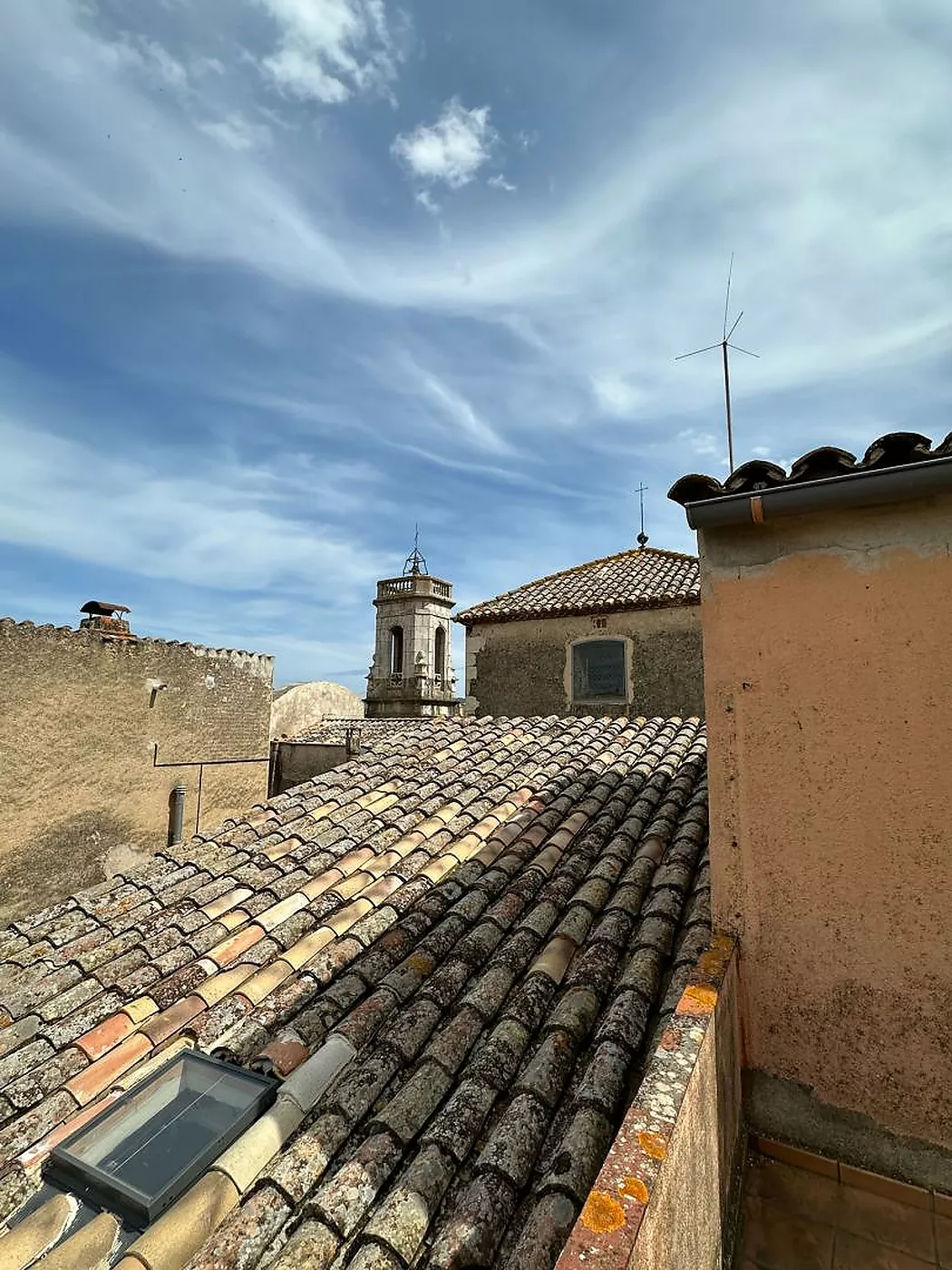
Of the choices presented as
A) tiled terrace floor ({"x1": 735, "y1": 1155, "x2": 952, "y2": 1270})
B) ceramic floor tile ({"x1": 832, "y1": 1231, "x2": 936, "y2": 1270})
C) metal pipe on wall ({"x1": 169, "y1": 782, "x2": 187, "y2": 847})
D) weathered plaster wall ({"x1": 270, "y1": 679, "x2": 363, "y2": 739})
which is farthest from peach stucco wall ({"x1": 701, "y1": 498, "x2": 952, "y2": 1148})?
weathered plaster wall ({"x1": 270, "y1": 679, "x2": 363, "y2": 739})

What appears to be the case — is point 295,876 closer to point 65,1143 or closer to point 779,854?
point 65,1143

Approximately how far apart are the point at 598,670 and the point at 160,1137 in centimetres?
1129

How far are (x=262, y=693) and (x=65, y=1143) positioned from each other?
40.7ft

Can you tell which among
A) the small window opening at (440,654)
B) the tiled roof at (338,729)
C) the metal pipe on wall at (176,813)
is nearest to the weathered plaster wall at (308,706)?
the tiled roof at (338,729)

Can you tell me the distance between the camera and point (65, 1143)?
2.71 m

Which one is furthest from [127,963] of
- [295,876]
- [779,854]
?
[779,854]

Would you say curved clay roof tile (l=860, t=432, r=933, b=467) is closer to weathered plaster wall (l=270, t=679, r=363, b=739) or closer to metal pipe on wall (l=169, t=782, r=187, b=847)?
metal pipe on wall (l=169, t=782, r=187, b=847)

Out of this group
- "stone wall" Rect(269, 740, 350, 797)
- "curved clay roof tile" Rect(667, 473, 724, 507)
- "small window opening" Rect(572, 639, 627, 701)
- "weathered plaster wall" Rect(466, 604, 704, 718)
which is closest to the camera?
"curved clay roof tile" Rect(667, 473, 724, 507)

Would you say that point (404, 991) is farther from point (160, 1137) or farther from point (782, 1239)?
point (782, 1239)

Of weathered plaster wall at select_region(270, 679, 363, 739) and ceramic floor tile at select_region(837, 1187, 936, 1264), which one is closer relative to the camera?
ceramic floor tile at select_region(837, 1187, 936, 1264)

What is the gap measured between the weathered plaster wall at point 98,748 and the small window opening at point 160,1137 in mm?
8994

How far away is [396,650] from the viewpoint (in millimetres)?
26375

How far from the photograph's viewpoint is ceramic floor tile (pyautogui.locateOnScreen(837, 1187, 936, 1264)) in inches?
94.1

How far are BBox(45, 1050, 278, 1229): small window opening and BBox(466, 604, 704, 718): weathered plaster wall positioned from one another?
10.6 meters
